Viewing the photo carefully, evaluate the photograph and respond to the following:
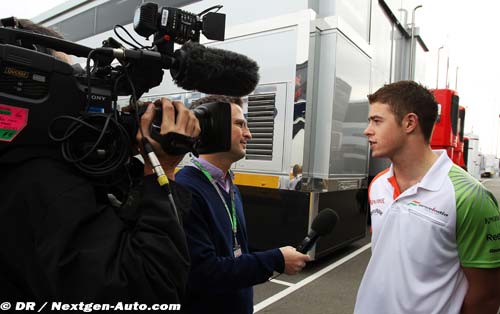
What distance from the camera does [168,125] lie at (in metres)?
1.00

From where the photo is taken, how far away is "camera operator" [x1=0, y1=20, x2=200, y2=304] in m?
0.77

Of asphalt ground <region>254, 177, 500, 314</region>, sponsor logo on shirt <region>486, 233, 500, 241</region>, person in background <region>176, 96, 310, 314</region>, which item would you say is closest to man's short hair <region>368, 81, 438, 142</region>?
sponsor logo on shirt <region>486, 233, 500, 241</region>

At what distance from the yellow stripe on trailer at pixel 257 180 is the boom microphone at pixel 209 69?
10.0 ft

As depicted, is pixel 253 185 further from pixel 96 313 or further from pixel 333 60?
pixel 96 313

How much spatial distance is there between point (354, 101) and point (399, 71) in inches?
129

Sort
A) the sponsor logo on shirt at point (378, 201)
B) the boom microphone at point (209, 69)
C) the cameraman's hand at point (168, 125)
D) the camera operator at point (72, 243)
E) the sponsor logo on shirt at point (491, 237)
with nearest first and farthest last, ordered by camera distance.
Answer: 1. the camera operator at point (72, 243)
2. the cameraman's hand at point (168, 125)
3. the boom microphone at point (209, 69)
4. the sponsor logo on shirt at point (491, 237)
5. the sponsor logo on shirt at point (378, 201)

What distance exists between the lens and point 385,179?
1898 mm

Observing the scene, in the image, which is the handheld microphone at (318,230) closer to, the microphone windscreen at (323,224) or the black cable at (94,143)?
the microphone windscreen at (323,224)

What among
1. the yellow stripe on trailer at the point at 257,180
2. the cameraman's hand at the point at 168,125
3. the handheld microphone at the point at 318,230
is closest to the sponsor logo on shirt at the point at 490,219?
the handheld microphone at the point at 318,230

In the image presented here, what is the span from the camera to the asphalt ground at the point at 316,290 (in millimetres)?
3600

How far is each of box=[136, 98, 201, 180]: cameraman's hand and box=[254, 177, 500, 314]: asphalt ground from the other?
9.55ft

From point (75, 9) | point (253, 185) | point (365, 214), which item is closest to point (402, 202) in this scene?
point (253, 185)

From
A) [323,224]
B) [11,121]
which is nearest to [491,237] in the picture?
[323,224]

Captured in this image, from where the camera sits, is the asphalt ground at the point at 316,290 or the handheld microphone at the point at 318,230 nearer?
the handheld microphone at the point at 318,230
